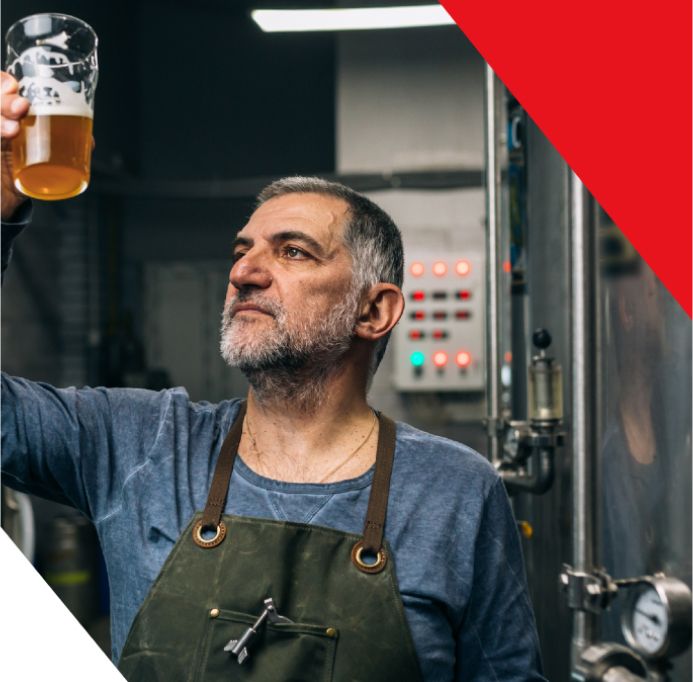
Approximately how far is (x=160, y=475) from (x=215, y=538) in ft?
0.47

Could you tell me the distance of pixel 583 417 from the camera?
1.24m

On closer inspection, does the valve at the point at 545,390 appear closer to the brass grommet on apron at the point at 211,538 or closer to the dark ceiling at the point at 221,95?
the brass grommet on apron at the point at 211,538

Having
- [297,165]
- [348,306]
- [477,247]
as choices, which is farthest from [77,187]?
[297,165]

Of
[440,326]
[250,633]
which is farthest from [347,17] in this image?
[250,633]

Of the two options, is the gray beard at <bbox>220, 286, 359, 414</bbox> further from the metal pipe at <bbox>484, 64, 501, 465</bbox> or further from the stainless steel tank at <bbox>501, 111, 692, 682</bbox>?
the metal pipe at <bbox>484, 64, 501, 465</bbox>

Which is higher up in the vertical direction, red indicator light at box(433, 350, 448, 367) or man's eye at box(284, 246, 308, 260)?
man's eye at box(284, 246, 308, 260)

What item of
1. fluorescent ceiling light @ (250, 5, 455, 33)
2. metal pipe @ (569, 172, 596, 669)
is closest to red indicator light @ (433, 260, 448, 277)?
fluorescent ceiling light @ (250, 5, 455, 33)

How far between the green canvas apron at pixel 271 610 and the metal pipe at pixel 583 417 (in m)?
0.27

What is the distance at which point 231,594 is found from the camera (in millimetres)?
1178

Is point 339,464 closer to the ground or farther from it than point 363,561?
farther from it

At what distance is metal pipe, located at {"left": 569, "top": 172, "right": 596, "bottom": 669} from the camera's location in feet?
4.02

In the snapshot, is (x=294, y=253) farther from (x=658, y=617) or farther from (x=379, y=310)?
(x=658, y=617)

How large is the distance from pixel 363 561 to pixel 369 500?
0.31 feet

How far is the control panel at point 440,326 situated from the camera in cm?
449
